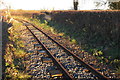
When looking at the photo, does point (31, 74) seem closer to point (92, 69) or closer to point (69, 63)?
point (69, 63)

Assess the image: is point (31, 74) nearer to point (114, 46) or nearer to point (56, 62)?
point (56, 62)

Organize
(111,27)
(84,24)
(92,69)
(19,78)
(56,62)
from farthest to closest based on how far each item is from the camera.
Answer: (84,24) → (111,27) → (56,62) → (92,69) → (19,78)

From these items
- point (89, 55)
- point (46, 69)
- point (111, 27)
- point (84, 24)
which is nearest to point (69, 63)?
point (46, 69)

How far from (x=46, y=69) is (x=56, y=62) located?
2.39ft

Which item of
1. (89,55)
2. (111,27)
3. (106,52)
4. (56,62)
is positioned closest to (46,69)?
(56,62)

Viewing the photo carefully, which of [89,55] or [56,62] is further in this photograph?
[89,55]

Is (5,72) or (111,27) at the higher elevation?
(111,27)

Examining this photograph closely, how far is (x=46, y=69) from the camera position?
7121 millimetres

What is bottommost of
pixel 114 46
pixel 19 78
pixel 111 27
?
pixel 19 78

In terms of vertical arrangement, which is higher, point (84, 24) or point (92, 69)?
point (84, 24)

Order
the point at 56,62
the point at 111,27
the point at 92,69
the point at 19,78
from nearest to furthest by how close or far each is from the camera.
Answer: the point at 19,78 → the point at 92,69 → the point at 56,62 → the point at 111,27

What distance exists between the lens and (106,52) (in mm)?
9180

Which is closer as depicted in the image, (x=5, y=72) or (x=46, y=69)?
(x=5, y=72)

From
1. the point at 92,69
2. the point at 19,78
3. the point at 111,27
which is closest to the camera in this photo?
the point at 19,78
